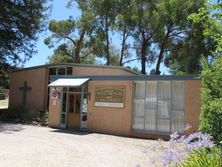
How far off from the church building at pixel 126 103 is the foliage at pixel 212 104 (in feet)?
13.5

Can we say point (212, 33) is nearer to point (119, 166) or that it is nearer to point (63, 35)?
point (119, 166)

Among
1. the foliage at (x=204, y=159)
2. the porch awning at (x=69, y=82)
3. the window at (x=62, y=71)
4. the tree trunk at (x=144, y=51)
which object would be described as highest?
the tree trunk at (x=144, y=51)

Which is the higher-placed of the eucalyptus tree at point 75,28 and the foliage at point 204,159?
the eucalyptus tree at point 75,28

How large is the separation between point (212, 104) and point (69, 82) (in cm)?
1198

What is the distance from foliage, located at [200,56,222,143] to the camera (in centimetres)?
1259

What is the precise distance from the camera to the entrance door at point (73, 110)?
2381 cm

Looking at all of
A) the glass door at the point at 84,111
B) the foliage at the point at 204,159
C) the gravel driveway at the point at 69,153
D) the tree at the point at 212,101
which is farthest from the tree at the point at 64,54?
the foliage at the point at 204,159

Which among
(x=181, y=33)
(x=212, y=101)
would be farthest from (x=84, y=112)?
(x=181, y=33)

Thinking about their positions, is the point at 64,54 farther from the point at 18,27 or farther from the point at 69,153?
the point at 69,153

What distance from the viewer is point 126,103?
68.0 feet

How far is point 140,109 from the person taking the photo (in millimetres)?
20250

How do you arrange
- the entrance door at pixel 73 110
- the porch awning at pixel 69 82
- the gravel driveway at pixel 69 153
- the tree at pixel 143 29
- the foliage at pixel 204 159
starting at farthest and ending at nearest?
the tree at pixel 143 29 → the entrance door at pixel 73 110 → the porch awning at pixel 69 82 → the gravel driveway at pixel 69 153 → the foliage at pixel 204 159

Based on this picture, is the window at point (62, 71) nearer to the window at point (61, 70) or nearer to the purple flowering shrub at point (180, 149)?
the window at point (61, 70)

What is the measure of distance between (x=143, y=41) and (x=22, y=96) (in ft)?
46.7
